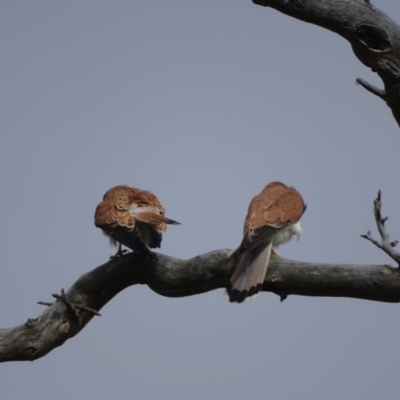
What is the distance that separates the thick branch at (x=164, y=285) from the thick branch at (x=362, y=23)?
0.92m

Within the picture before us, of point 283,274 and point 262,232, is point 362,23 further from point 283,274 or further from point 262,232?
point 262,232

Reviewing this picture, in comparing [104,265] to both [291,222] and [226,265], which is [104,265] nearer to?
[226,265]

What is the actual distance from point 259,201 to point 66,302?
66.3 inches

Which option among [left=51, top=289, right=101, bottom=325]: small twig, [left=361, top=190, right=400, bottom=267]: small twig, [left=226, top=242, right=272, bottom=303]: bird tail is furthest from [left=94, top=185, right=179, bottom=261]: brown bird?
[left=361, top=190, right=400, bottom=267]: small twig

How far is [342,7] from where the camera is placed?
12.5ft

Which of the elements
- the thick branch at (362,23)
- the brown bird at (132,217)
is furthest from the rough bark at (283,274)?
the brown bird at (132,217)

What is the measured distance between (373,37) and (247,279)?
1.45m

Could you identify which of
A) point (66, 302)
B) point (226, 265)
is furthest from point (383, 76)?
point (66, 302)

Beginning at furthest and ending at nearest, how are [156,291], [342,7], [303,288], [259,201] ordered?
[259,201] → [156,291] → [303,288] → [342,7]

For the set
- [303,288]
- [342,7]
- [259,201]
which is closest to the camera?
[342,7]

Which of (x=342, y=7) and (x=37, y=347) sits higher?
(x=342, y=7)

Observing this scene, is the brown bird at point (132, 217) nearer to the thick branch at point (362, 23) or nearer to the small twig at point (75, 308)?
the small twig at point (75, 308)

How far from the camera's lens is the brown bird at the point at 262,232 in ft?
14.5

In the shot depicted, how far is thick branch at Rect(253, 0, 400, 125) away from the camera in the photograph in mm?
3779
